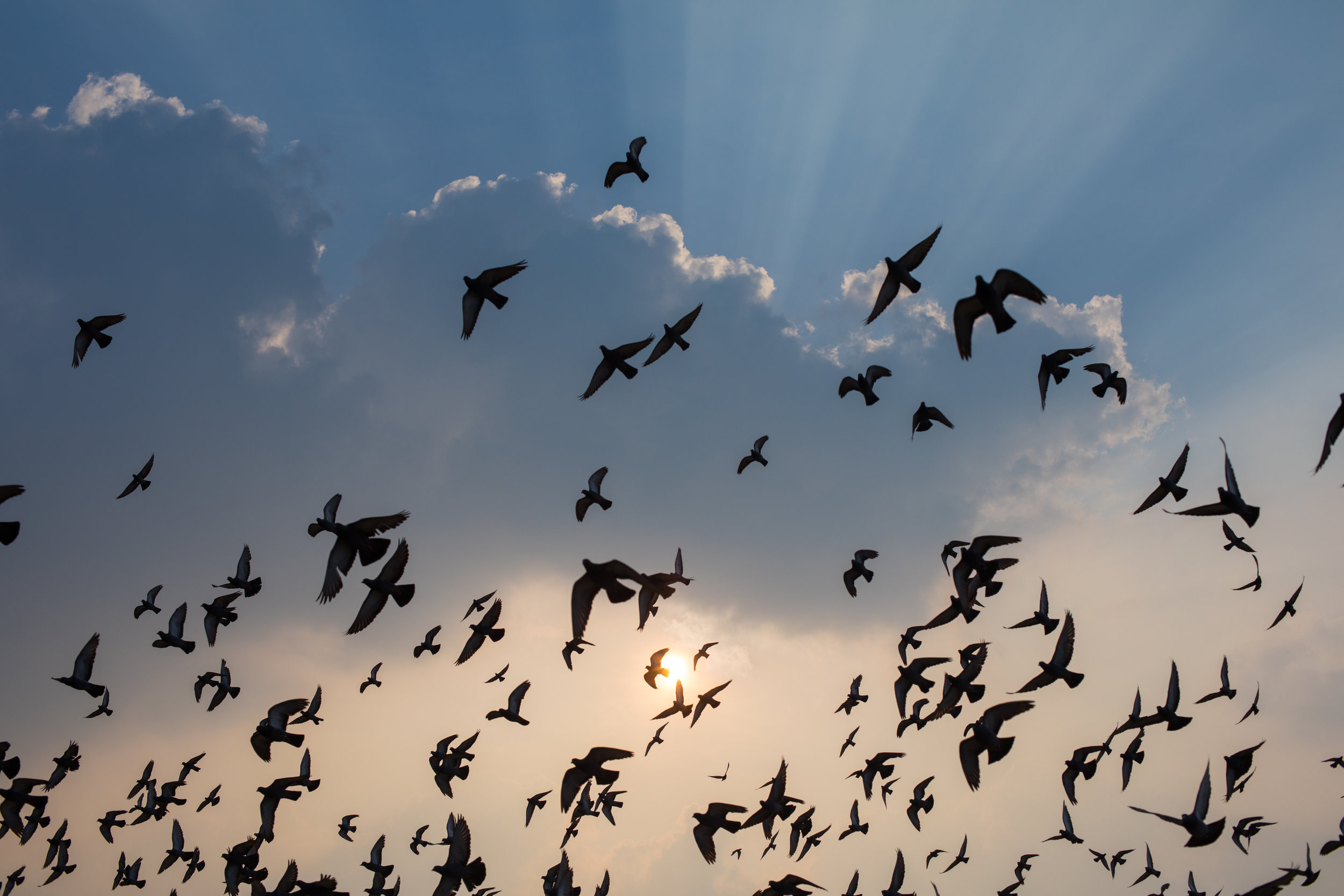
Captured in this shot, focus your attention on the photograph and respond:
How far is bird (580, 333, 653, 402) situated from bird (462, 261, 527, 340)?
138 inches

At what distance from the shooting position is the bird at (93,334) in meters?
20.5

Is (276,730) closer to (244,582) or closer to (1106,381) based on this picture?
(244,582)

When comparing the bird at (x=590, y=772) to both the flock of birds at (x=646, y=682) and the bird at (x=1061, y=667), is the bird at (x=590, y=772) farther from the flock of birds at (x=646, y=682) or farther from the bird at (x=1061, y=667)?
the bird at (x=1061, y=667)

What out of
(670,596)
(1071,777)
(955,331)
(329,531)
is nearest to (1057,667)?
(1071,777)

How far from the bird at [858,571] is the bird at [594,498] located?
8.86m

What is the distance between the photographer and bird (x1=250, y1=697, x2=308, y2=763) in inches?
680

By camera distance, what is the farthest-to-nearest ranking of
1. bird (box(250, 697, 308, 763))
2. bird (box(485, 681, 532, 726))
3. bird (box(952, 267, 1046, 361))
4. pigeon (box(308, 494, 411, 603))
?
bird (box(485, 681, 532, 726)), bird (box(250, 697, 308, 763)), pigeon (box(308, 494, 411, 603)), bird (box(952, 267, 1046, 361))

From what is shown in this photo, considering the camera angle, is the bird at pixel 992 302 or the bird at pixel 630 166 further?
the bird at pixel 630 166

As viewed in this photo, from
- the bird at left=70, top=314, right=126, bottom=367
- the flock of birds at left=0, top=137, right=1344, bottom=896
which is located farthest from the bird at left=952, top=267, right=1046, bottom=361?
the bird at left=70, top=314, right=126, bottom=367

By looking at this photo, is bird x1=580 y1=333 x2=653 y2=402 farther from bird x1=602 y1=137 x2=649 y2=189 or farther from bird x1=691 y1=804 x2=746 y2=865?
bird x1=691 y1=804 x2=746 y2=865

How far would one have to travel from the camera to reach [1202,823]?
56.5 ft

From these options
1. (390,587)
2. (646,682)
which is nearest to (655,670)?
(646,682)

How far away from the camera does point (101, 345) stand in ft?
69.1

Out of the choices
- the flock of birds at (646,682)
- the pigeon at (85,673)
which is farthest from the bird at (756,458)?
the pigeon at (85,673)
